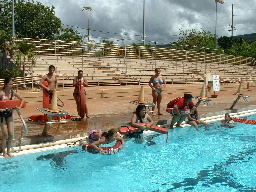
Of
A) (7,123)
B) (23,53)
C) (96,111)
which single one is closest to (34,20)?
(23,53)

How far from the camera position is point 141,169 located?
7039 mm

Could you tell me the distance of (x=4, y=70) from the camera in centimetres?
1991

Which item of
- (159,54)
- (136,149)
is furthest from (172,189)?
(159,54)

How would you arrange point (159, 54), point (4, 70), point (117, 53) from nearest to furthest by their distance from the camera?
point (4, 70)
point (117, 53)
point (159, 54)

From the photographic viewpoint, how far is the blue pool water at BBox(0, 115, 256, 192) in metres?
6.05

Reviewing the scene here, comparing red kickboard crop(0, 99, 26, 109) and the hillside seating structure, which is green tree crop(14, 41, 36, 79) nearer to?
the hillside seating structure

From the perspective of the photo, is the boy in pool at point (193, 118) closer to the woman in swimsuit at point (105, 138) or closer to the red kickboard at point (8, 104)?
the woman in swimsuit at point (105, 138)

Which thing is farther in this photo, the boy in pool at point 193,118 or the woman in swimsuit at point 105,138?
the boy in pool at point 193,118

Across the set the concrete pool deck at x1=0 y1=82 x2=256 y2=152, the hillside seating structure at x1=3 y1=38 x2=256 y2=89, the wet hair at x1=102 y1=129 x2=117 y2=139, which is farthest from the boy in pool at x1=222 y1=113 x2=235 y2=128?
the hillside seating structure at x1=3 y1=38 x2=256 y2=89

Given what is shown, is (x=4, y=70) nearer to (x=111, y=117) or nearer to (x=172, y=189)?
(x=111, y=117)

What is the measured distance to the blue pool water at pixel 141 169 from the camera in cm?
605

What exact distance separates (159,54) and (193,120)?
23.2m

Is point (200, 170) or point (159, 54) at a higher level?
point (159, 54)

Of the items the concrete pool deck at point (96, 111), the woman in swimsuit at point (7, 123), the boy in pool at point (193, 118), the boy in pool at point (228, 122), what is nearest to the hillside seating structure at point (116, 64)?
the concrete pool deck at point (96, 111)
